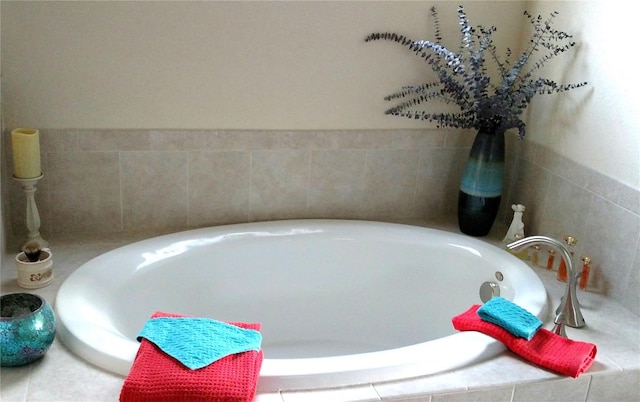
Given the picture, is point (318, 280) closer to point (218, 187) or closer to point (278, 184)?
point (278, 184)

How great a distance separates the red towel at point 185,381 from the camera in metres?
1.30

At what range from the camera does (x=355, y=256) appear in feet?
7.60

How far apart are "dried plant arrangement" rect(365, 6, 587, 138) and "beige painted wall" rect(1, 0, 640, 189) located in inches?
1.8

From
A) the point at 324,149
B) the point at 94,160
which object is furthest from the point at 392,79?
the point at 94,160

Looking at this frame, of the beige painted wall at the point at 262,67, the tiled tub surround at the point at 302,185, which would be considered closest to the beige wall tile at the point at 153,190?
the tiled tub surround at the point at 302,185

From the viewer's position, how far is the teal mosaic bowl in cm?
138

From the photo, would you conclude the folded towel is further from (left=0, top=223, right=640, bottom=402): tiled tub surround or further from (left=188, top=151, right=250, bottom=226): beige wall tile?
(left=188, top=151, right=250, bottom=226): beige wall tile

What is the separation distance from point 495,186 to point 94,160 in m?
1.44

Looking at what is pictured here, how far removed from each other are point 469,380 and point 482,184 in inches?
38.7

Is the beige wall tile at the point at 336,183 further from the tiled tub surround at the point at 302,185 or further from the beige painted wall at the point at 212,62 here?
the beige painted wall at the point at 212,62

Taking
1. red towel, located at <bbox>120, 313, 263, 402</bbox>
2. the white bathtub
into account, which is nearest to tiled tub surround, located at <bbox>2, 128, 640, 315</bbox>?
the white bathtub

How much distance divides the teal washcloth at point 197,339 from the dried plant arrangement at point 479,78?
1.15m

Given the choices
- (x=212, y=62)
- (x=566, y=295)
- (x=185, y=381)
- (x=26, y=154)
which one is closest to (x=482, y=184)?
(x=566, y=295)

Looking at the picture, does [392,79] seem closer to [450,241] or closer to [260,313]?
[450,241]
